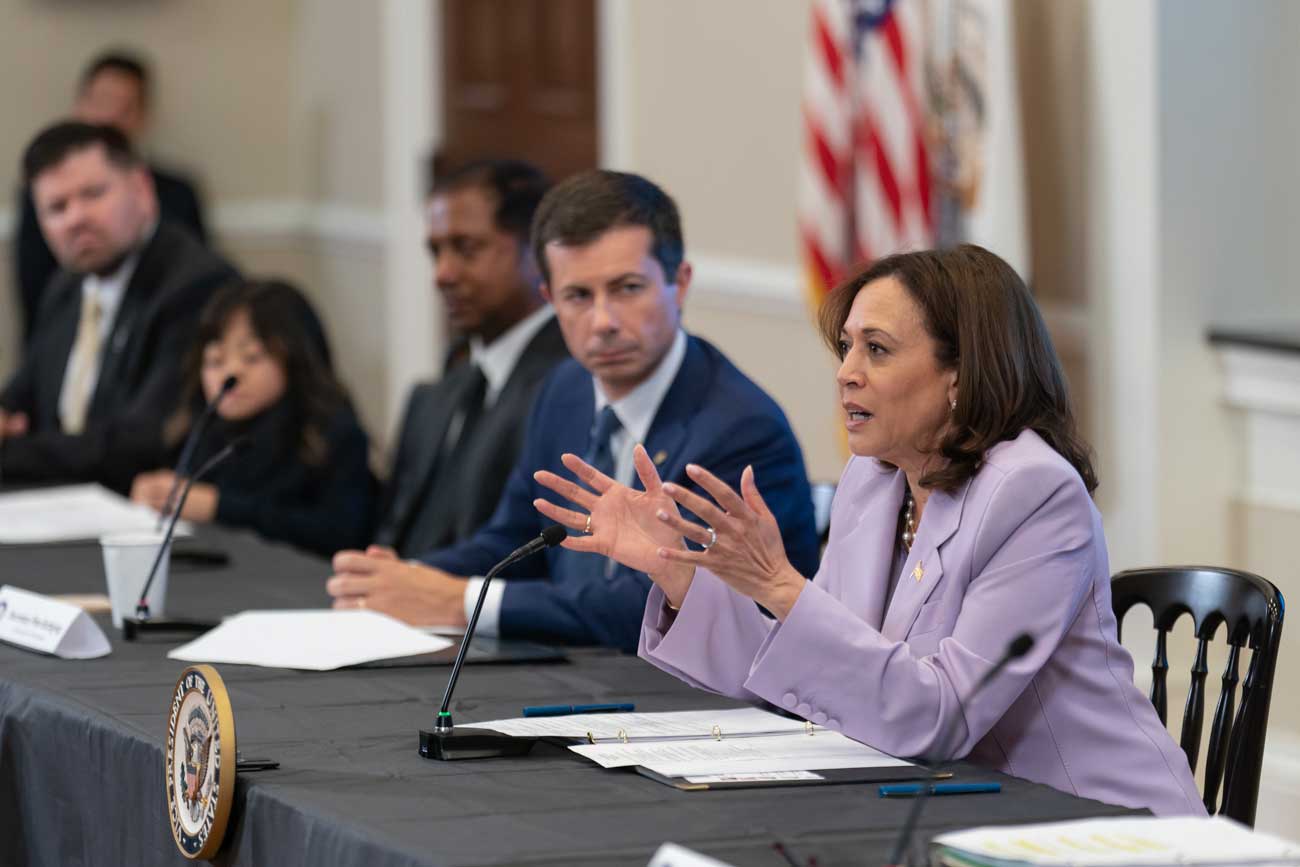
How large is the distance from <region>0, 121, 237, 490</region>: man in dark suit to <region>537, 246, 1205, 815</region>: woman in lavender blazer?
2347 millimetres

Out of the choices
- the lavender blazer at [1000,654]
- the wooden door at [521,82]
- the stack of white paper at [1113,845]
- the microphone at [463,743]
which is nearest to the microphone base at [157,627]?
the microphone at [463,743]

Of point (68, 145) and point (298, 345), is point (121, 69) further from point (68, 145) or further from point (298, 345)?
point (298, 345)

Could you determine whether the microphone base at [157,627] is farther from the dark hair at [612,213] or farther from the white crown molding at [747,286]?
the white crown molding at [747,286]

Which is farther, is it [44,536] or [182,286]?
[182,286]

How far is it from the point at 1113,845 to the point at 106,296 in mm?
3610

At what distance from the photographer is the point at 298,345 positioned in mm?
Answer: 4066

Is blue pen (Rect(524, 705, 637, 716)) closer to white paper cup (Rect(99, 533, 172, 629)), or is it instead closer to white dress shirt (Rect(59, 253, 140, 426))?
white paper cup (Rect(99, 533, 172, 629))

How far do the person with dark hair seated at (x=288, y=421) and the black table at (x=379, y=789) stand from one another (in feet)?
3.34

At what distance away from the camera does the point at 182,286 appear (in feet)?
15.1

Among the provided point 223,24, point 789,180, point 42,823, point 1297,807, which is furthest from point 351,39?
point 42,823

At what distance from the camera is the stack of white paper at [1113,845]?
160cm

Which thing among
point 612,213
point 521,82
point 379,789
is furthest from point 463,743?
point 521,82

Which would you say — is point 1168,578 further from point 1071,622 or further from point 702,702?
point 702,702

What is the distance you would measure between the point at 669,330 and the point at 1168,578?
0.84m
